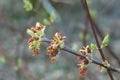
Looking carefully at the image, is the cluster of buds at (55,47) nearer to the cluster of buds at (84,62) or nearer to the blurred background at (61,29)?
the cluster of buds at (84,62)

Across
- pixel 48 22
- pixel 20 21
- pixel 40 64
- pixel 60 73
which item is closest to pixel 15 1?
pixel 20 21

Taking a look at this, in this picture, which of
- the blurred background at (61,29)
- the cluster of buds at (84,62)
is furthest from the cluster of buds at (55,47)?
the blurred background at (61,29)

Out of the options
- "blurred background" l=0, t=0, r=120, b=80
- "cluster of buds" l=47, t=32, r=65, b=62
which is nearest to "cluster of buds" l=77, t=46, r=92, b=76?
"cluster of buds" l=47, t=32, r=65, b=62

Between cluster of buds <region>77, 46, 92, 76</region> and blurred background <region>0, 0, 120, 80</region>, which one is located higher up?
blurred background <region>0, 0, 120, 80</region>

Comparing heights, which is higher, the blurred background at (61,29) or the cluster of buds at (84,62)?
the blurred background at (61,29)

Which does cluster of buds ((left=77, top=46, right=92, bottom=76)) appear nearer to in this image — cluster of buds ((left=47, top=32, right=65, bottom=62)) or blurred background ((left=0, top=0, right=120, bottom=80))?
cluster of buds ((left=47, top=32, right=65, bottom=62))

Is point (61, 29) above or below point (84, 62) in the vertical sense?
above

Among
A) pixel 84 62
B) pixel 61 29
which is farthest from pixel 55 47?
pixel 61 29

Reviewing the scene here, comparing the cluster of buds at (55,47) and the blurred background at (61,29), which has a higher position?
the blurred background at (61,29)

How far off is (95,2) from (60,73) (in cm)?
113

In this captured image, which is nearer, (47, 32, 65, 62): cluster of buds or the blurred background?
(47, 32, 65, 62): cluster of buds

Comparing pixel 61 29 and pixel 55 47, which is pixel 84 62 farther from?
pixel 61 29

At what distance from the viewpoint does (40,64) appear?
12.5 ft

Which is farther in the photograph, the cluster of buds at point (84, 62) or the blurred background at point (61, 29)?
the blurred background at point (61, 29)
